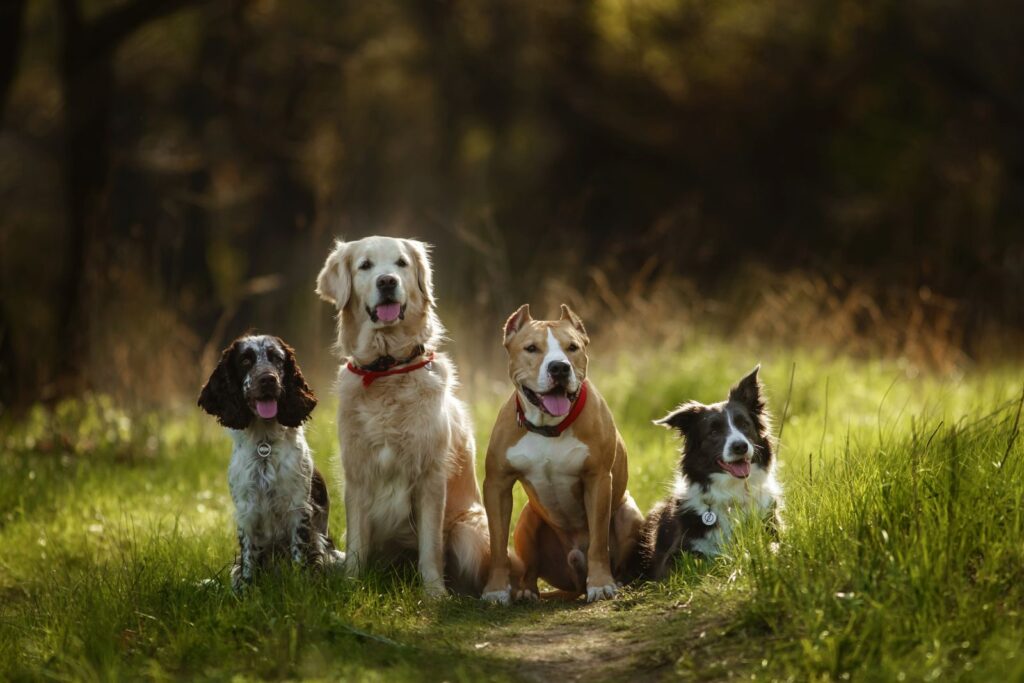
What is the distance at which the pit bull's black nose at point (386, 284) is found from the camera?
6.06 m

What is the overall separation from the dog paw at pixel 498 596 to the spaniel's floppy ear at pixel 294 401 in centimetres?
128

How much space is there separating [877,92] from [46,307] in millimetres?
13532

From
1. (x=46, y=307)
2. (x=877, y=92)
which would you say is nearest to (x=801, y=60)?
(x=877, y=92)

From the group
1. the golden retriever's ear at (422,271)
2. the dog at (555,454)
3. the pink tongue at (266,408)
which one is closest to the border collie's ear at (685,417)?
the dog at (555,454)

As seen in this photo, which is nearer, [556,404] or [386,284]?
[556,404]

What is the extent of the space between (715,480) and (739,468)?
0.15 metres

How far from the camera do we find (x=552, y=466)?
19.7 feet

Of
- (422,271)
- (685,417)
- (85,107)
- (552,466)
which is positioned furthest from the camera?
(85,107)

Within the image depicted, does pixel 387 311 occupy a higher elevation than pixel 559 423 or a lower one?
higher

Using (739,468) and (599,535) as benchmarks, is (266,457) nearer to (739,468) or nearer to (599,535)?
(599,535)

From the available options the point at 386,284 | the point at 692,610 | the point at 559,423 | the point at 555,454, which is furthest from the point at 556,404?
the point at 692,610

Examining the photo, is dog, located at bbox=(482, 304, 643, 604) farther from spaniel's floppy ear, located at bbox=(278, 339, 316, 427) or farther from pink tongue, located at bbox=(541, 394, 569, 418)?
spaniel's floppy ear, located at bbox=(278, 339, 316, 427)

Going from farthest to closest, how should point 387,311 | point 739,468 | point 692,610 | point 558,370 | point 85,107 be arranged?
point 85,107 → point 387,311 → point 739,468 → point 558,370 → point 692,610

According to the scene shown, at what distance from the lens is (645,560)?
6273 millimetres
